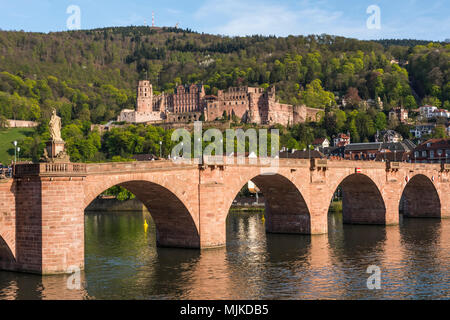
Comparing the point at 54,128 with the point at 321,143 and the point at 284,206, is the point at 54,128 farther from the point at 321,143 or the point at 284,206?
the point at 321,143

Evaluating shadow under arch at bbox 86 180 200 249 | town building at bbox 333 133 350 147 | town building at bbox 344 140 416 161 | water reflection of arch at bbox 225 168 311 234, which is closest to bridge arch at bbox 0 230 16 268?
shadow under arch at bbox 86 180 200 249

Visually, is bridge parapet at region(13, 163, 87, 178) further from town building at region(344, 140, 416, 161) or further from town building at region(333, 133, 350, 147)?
town building at region(333, 133, 350, 147)

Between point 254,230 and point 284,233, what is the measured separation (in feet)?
22.5

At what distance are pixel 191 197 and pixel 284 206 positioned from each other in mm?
Result: 14088

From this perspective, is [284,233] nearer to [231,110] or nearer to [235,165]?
[235,165]

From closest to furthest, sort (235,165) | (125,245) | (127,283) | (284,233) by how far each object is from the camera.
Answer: (127,283)
(235,165)
(125,245)
(284,233)

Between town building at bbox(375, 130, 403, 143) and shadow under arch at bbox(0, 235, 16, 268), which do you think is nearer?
shadow under arch at bbox(0, 235, 16, 268)

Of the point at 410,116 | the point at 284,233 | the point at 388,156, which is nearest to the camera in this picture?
the point at 284,233

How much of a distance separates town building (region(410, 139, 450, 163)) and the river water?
47.1 m

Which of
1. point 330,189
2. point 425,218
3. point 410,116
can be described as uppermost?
point 410,116

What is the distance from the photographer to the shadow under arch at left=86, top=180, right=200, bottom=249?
41.0 m

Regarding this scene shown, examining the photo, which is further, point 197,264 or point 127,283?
point 197,264

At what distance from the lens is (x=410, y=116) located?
177500mm

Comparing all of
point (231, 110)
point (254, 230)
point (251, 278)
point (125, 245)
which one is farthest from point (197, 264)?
point (231, 110)
